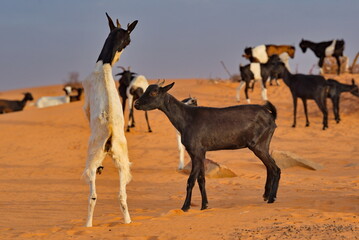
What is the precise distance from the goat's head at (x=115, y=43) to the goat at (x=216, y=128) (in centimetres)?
108

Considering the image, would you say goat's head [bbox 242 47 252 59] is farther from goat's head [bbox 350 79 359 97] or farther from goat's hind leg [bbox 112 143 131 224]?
goat's hind leg [bbox 112 143 131 224]

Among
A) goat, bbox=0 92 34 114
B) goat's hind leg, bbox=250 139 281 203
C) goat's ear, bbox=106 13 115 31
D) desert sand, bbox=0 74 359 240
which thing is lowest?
goat, bbox=0 92 34 114

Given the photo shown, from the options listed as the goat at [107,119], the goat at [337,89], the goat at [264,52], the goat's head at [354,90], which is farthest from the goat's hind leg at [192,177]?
the goat at [264,52]

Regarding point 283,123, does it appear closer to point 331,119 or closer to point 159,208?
point 331,119

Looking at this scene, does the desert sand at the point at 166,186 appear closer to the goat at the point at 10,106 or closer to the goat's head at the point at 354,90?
the goat's head at the point at 354,90

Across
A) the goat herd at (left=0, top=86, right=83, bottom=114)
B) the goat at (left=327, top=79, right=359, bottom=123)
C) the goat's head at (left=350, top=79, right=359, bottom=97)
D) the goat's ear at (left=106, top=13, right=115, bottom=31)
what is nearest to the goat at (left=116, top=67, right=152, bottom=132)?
the goat at (left=327, top=79, right=359, bottom=123)

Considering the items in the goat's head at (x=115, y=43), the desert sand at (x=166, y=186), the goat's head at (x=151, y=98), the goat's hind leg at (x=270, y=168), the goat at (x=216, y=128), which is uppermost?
the goat's head at (x=115, y=43)

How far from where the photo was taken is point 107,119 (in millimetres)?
7484

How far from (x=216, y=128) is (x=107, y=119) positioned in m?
1.89

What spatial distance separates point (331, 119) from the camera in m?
22.1

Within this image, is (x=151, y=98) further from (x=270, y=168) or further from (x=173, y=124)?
(x=270, y=168)

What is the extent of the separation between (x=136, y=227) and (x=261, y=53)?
81.4 ft

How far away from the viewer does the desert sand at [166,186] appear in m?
6.89

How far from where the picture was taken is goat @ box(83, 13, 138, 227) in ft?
24.1
